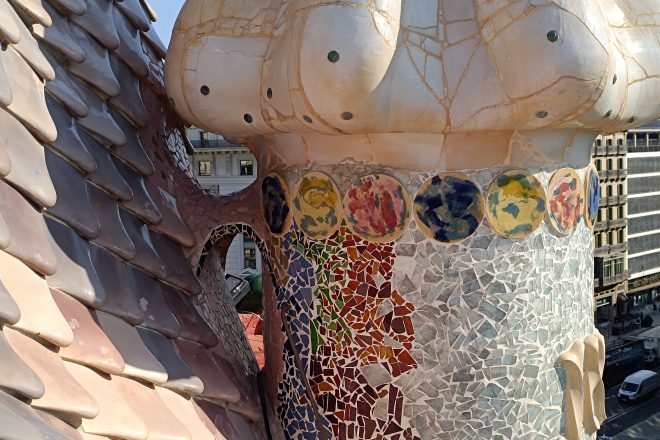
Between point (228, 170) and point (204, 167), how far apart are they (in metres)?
0.76

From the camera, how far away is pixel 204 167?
2769cm

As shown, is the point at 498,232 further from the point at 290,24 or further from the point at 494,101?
the point at 290,24

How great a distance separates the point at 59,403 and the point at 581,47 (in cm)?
217

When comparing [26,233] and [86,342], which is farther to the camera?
[86,342]

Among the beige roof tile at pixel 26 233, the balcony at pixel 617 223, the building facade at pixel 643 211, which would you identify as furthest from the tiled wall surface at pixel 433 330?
the building facade at pixel 643 211

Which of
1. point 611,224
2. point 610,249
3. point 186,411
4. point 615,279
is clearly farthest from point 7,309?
point 615,279

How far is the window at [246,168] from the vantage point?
1078 inches

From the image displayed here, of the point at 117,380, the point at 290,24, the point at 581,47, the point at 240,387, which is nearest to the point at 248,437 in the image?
the point at 240,387

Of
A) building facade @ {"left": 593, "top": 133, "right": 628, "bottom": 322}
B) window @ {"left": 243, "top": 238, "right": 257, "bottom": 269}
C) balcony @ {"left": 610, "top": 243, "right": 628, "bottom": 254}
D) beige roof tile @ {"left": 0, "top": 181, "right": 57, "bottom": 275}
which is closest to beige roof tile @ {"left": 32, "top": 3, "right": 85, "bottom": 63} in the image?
beige roof tile @ {"left": 0, "top": 181, "right": 57, "bottom": 275}

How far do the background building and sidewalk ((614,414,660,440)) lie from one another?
10.3 m

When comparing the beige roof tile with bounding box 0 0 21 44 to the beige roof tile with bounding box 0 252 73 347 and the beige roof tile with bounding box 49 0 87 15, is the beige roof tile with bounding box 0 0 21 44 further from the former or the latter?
the beige roof tile with bounding box 0 252 73 347

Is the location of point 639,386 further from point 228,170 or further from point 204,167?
point 204,167

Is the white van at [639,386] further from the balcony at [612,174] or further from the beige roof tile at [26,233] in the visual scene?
the beige roof tile at [26,233]

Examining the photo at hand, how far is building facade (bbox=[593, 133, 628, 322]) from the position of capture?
114 ft
